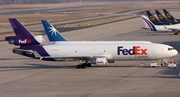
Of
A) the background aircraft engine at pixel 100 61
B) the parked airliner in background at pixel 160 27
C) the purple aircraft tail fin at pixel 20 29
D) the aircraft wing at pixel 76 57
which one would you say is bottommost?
the background aircraft engine at pixel 100 61

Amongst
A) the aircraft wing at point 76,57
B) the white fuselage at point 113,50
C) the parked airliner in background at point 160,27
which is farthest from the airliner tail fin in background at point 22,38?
the parked airliner in background at point 160,27

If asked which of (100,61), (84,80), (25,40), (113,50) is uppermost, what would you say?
(25,40)

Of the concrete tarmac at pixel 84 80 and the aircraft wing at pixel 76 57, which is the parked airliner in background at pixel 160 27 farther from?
the aircraft wing at pixel 76 57

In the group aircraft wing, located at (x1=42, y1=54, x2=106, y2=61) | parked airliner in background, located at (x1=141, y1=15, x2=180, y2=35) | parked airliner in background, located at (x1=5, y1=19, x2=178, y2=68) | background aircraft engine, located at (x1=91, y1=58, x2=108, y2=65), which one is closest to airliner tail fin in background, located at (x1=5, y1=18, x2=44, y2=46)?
parked airliner in background, located at (x1=5, y1=19, x2=178, y2=68)

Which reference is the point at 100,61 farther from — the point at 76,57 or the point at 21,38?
the point at 21,38

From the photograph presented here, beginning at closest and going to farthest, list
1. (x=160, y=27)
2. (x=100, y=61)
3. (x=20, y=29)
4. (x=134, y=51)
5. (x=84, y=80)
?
(x=84, y=80) → (x=100, y=61) → (x=134, y=51) → (x=20, y=29) → (x=160, y=27)

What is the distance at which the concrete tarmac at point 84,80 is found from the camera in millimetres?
41031

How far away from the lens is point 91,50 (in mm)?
56594

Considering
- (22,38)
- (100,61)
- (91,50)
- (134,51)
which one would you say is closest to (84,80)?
(100,61)

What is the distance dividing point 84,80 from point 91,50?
909 cm

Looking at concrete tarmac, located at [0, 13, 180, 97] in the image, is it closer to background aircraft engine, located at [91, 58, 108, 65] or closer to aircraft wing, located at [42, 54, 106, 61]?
background aircraft engine, located at [91, 58, 108, 65]

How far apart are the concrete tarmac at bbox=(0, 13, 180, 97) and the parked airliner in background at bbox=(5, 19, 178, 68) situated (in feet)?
4.05

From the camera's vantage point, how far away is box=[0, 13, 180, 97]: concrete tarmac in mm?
41031

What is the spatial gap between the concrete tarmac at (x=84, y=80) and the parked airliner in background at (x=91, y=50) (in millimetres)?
1234
